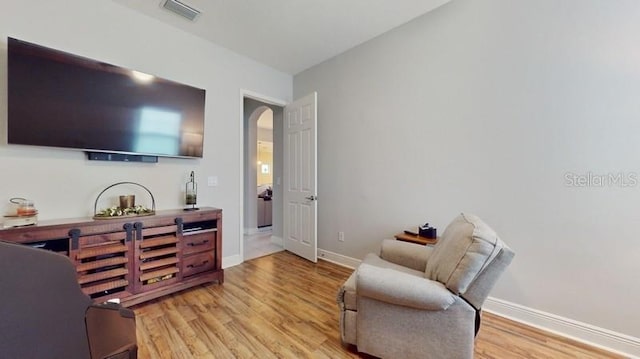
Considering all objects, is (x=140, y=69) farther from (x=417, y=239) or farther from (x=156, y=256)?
(x=417, y=239)

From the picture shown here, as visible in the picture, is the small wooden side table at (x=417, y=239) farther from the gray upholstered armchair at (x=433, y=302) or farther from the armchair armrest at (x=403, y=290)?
the armchair armrest at (x=403, y=290)

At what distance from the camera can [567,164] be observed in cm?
184

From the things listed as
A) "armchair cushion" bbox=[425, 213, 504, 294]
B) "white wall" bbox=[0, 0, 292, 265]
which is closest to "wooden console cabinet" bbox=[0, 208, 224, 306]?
"white wall" bbox=[0, 0, 292, 265]

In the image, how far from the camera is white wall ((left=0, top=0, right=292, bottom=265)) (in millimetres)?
1996

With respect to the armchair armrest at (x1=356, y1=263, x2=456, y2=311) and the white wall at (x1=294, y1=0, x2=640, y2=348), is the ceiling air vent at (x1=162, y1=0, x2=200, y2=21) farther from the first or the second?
the armchair armrest at (x1=356, y1=263, x2=456, y2=311)

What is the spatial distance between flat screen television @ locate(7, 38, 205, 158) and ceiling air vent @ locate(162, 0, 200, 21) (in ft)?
2.29

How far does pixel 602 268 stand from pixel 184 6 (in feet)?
13.5

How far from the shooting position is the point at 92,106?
214 centimetres

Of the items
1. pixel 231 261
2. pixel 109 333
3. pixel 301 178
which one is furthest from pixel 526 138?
pixel 231 261

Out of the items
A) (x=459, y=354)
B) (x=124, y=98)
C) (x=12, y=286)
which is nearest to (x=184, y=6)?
(x=124, y=98)

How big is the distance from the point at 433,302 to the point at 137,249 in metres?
2.37

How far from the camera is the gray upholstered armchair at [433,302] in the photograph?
137cm

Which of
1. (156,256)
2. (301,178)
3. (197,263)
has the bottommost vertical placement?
(197,263)

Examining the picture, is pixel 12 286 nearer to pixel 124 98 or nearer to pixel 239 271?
pixel 124 98
